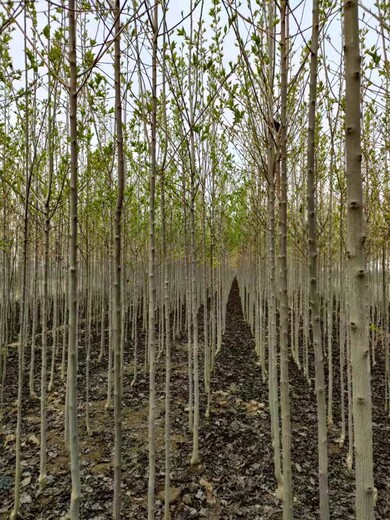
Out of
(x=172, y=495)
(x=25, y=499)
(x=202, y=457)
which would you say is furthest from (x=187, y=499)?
(x=25, y=499)

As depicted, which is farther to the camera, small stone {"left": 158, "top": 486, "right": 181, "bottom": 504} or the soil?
small stone {"left": 158, "top": 486, "right": 181, "bottom": 504}

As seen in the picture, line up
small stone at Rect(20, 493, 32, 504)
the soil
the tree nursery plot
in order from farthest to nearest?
small stone at Rect(20, 493, 32, 504), the soil, the tree nursery plot

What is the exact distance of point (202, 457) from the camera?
13.3 feet

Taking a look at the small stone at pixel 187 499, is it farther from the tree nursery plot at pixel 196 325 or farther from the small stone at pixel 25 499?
the small stone at pixel 25 499

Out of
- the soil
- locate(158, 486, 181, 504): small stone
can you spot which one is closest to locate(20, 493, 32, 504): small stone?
the soil

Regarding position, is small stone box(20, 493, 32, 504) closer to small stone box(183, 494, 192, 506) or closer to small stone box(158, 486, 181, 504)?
small stone box(158, 486, 181, 504)

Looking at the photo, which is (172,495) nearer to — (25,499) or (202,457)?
(202,457)

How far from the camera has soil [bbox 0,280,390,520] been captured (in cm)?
327

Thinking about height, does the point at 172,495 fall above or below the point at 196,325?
below

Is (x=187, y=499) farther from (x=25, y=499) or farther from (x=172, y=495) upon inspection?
(x=25, y=499)

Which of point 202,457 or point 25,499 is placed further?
point 202,457

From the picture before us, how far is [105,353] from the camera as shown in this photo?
8273 mm

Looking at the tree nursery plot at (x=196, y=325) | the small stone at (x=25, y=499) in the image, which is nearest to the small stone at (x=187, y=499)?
the tree nursery plot at (x=196, y=325)

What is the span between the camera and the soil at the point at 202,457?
10.7ft
